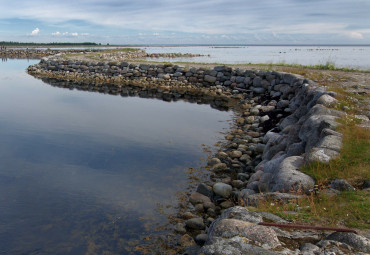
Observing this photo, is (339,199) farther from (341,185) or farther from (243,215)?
(243,215)

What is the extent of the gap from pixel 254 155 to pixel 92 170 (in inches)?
221

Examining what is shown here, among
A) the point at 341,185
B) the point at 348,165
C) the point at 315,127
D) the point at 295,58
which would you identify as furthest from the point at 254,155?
Answer: the point at 295,58

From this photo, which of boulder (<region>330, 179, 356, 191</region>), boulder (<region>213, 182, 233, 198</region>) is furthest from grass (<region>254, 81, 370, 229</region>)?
boulder (<region>213, 182, 233, 198</region>)

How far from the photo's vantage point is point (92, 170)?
9195 mm

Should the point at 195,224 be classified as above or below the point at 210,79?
below

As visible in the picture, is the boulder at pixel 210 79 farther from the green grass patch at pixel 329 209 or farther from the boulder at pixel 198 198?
the green grass patch at pixel 329 209

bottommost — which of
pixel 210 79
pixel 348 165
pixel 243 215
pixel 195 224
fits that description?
pixel 195 224

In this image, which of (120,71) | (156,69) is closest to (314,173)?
(156,69)

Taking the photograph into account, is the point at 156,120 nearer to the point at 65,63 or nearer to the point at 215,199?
the point at 215,199

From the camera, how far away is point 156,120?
50.0 ft

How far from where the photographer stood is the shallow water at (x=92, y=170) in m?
6.17

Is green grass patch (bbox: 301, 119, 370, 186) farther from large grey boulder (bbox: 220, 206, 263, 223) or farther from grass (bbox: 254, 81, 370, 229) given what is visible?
large grey boulder (bbox: 220, 206, 263, 223)

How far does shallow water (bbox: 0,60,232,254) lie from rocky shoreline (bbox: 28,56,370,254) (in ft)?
3.25

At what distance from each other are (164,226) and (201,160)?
3.96 m
